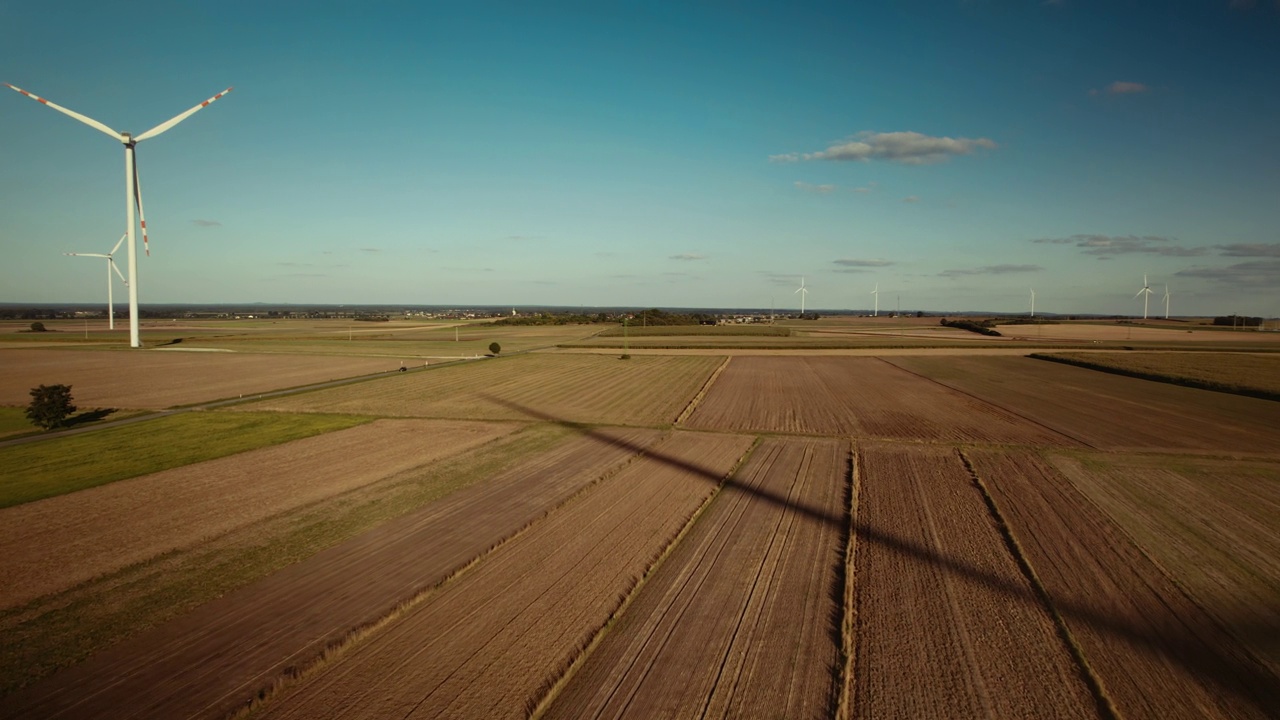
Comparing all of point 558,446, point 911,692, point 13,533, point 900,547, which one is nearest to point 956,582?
point 900,547

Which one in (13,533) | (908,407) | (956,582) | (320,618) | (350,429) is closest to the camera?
(320,618)

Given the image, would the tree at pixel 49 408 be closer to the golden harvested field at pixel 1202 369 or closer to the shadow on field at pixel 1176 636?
the shadow on field at pixel 1176 636

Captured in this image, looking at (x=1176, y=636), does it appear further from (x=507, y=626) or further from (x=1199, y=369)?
(x=1199, y=369)

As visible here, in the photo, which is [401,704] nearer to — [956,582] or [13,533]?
[956,582]

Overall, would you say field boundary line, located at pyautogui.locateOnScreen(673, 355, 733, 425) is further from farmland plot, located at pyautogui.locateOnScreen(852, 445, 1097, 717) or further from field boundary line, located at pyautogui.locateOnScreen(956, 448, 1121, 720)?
field boundary line, located at pyautogui.locateOnScreen(956, 448, 1121, 720)

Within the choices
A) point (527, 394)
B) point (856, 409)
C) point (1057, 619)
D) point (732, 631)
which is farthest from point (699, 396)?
point (732, 631)

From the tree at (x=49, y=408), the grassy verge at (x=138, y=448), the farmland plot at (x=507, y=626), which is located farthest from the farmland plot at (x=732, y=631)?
the tree at (x=49, y=408)
